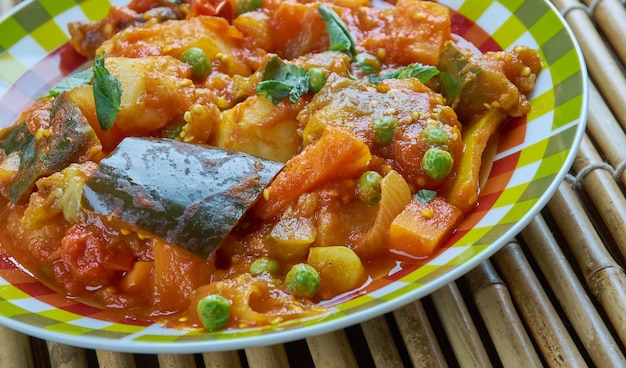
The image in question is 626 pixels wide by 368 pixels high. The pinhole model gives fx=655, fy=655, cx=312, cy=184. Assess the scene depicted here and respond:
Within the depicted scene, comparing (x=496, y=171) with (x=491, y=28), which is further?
(x=491, y=28)

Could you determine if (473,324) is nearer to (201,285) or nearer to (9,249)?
(201,285)

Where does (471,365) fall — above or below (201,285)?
below

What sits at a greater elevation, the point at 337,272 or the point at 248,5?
the point at 248,5

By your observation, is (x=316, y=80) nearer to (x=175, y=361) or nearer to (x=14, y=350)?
(x=175, y=361)

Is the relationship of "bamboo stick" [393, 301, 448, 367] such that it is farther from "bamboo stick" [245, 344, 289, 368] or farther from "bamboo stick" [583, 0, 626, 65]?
"bamboo stick" [583, 0, 626, 65]

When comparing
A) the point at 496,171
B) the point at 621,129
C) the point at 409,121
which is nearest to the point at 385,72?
the point at 409,121

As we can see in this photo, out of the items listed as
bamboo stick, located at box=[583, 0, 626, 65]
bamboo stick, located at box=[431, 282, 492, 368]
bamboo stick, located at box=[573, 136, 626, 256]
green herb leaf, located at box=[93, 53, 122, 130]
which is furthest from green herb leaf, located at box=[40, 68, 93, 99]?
bamboo stick, located at box=[583, 0, 626, 65]

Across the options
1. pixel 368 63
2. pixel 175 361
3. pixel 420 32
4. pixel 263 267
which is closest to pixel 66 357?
pixel 175 361
